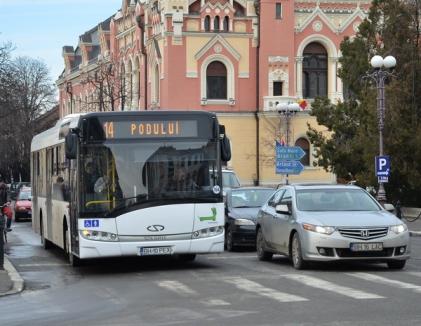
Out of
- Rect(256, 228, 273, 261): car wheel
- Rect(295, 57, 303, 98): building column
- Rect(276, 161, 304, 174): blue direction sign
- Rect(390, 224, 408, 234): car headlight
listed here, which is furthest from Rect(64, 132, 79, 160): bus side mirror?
Rect(295, 57, 303, 98): building column

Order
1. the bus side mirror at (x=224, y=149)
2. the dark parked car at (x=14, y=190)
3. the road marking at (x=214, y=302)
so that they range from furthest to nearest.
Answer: the dark parked car at (x=14, y=190) < the bus side mirror at (x=224, y=149) < the road marking at (x=214, y=302)

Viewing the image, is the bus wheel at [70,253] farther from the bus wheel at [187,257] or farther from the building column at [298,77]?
the building column at [298,77]

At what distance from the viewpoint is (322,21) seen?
6406 centimetres

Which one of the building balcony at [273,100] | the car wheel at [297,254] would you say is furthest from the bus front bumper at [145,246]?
the building balcony at [273,100]

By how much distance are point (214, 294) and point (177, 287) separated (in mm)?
1241

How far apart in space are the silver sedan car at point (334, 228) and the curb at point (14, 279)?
4858 mm

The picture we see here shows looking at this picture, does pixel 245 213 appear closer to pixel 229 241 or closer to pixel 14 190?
pixel 229 241

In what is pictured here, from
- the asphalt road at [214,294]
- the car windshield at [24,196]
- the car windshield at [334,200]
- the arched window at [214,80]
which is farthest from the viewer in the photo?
the arched window at [214,80]

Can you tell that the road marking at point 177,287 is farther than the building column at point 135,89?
No

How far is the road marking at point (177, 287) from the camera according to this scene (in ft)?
44.7

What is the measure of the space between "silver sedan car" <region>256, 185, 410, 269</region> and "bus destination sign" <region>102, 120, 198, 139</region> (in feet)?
7.57

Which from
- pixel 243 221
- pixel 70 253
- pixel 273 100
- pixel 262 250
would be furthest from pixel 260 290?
pixel 273 100

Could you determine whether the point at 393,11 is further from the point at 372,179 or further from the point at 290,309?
the point at 290,309

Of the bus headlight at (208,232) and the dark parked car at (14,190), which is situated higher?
the bus headlight at (208,232)
